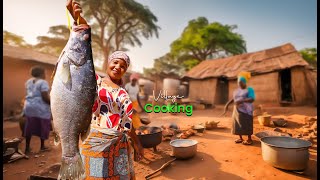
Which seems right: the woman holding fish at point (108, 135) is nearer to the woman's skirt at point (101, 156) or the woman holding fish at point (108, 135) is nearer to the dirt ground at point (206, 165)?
the woman's skirt at point (101, 156)

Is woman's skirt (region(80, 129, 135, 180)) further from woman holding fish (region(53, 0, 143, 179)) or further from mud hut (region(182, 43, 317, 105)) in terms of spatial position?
mud hut (region(182, 43, 317, 105))

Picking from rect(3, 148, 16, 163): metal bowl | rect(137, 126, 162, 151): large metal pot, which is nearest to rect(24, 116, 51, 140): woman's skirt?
rect(3, 148, 16, 163): metal bowl

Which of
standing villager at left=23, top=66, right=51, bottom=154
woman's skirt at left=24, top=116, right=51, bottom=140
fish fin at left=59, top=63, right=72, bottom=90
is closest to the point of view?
fish fin at left=59, top=63, right=72, bottom=90

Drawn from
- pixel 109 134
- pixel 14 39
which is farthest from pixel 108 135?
pixel 14 39

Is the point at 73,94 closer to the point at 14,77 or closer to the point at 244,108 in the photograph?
the point at 244,108

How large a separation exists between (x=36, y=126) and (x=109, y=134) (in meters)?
4.34

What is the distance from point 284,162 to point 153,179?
2.49 metres

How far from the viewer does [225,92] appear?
16.6 metres

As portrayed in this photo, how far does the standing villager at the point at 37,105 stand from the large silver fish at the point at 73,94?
12.3 ft

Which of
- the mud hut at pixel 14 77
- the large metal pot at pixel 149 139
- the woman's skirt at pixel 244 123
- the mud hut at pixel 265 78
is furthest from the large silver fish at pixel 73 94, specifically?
the mud hut at pixel 265 78

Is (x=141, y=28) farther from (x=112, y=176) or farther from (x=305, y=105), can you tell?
(x=112, y=176)

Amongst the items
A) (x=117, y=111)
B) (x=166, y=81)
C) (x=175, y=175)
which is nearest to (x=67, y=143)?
(x=117, y=111)

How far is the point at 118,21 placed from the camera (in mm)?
22266

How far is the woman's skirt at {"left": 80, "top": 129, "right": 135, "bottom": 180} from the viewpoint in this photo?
1613mm
